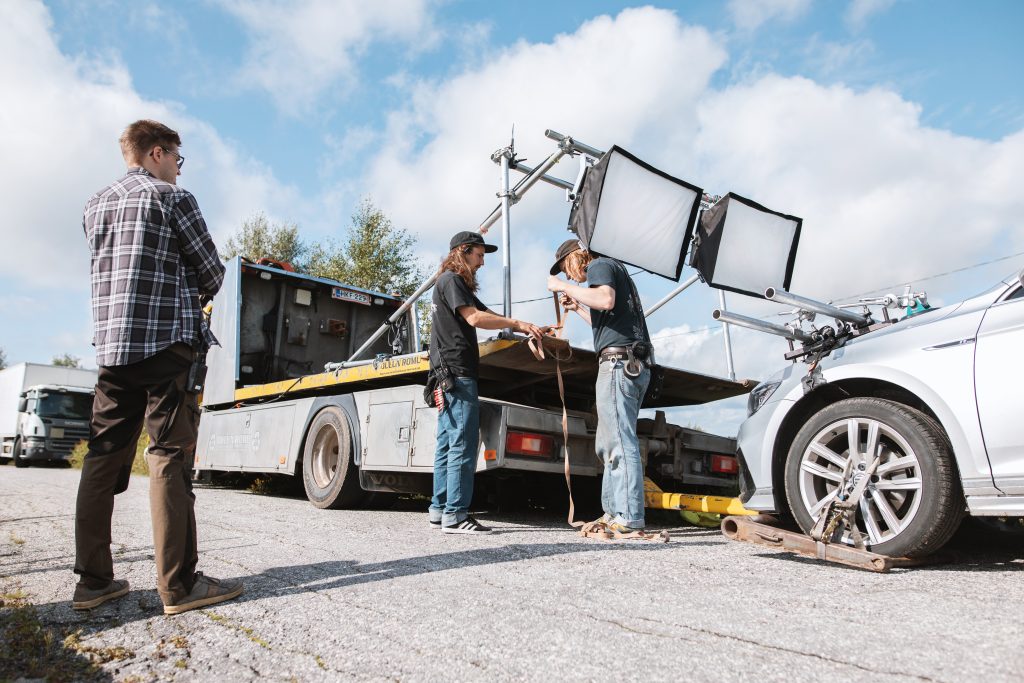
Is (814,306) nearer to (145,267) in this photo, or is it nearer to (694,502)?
(694,502)

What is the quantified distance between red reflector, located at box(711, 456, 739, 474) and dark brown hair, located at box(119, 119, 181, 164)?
439 cm

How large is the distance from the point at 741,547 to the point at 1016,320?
5.91 feet

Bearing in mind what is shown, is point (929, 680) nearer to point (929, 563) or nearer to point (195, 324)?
point (929, 563)

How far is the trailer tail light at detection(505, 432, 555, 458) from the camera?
4684 millimetres

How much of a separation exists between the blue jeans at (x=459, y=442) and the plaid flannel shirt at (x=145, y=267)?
1917 millimetres

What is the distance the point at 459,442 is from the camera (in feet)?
14.6

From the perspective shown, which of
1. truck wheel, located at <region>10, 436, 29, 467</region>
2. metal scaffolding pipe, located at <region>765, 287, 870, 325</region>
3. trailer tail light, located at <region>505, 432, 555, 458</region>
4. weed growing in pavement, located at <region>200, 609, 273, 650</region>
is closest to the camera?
weed growing in pavement, located at <region>200, 609, 273, 650</region>

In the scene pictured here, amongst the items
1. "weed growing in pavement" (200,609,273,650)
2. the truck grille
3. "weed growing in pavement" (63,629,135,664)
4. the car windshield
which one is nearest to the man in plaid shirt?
"weed growing in pavement" (200,609,273,650)

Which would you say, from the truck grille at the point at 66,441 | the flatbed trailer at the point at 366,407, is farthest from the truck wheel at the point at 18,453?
the flatbed trailer at the point at 366,407

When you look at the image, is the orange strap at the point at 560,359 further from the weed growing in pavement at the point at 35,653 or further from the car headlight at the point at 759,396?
the weed growing in pavement at the point at 35,653

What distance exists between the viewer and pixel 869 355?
3.44 metres

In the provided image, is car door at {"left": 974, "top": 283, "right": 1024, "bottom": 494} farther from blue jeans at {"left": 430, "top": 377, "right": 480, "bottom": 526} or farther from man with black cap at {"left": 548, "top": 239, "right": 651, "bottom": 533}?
blue jeans at {"left": 430, "top": 377, "right": 480, "bottom": 526}

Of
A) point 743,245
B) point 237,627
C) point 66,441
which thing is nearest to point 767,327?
point 743,245

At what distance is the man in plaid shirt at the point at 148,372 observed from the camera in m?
2.59
